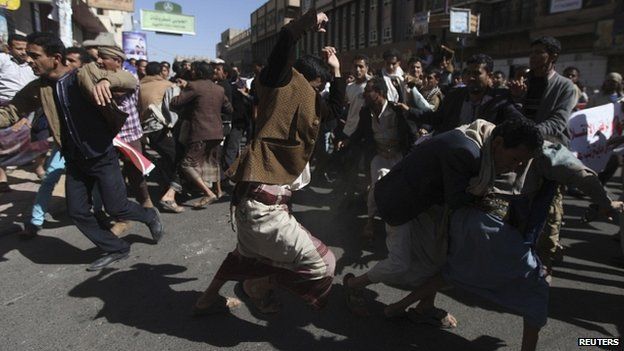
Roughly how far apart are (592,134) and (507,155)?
13.9 ft

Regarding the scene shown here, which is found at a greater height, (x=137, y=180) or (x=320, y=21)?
(x=320, y=21)

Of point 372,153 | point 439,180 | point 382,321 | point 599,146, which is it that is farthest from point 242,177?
point 599,146

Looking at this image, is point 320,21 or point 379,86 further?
point 379,86

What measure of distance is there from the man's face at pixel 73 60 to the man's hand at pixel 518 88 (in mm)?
3583

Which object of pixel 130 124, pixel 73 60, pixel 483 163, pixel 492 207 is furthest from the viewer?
pixel 130 124

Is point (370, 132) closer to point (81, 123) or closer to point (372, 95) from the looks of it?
point (372, 95)

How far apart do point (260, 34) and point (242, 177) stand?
187ft

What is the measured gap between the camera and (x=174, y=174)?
5.39m

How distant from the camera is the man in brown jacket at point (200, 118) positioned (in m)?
4.96

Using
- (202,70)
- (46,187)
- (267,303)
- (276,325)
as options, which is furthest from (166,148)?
(276,325)

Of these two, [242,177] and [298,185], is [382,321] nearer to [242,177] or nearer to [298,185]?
[298,185]

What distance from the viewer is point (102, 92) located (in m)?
2.89

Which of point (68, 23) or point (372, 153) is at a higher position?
point (68, 23)

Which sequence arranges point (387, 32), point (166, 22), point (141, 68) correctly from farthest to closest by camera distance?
point (166, 22), point (387, 32), point (141, 68)
